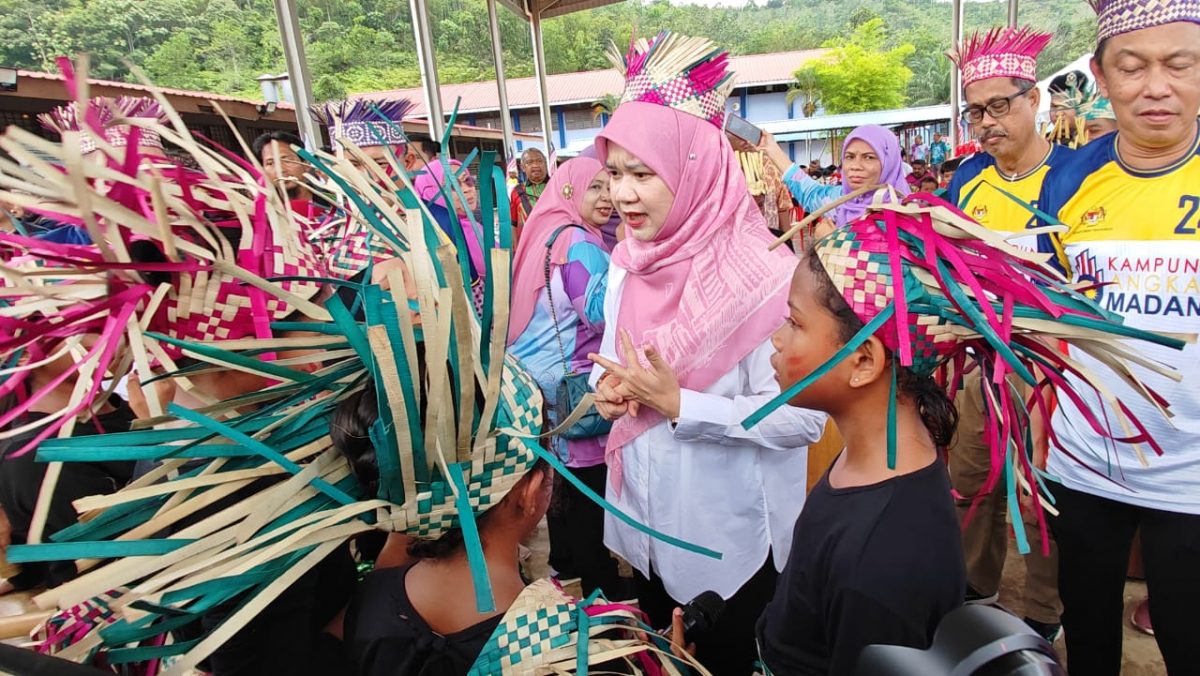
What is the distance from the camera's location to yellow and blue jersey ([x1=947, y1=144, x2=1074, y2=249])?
211cm

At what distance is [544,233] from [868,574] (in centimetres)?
187

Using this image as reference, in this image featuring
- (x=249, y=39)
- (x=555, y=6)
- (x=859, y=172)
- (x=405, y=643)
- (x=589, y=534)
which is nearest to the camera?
(x=405, y=643)

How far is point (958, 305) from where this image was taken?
1.05 m

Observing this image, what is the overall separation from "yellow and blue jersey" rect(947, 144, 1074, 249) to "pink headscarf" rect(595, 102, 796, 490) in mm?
873

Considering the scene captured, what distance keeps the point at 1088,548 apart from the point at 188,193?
2.30 meters

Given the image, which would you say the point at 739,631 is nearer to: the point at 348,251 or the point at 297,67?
the point at 348,251

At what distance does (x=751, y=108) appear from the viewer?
39031 millimetres

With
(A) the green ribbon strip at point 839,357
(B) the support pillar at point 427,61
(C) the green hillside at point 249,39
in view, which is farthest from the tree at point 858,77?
(A) the green ribbon strip at point 839,357

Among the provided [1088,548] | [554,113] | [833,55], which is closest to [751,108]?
[833,55]

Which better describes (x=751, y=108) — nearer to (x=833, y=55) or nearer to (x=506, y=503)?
(x=833, y=55)

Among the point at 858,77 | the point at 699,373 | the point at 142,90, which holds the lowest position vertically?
the point at 699,373

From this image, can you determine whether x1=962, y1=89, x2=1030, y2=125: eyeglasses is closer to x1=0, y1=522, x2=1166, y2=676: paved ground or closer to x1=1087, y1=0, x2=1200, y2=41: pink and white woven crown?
x1=1087, y1=0, x2=1200, y2=41: pink and white woven crown

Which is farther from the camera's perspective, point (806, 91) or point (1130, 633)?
point (806, 91)

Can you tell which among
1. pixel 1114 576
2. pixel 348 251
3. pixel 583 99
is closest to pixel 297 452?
pixel 348 251
